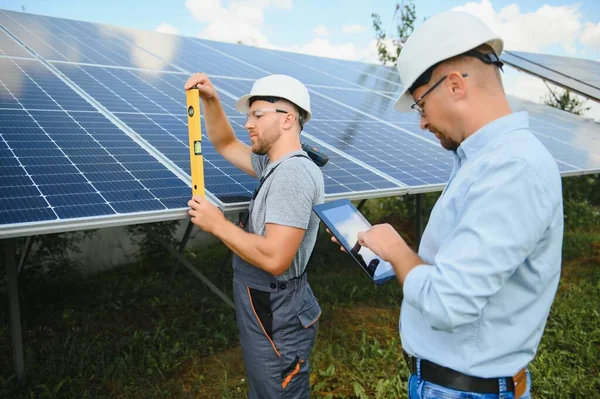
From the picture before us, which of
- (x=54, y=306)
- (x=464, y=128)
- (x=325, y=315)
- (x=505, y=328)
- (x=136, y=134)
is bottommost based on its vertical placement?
(x=54, y=306)

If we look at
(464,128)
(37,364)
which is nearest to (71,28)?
(37,364)

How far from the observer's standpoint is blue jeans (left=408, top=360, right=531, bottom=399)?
6.11ft

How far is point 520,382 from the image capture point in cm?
195

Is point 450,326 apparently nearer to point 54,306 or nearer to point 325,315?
point 325,315

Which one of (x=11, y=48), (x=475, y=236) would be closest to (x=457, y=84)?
(x=475, y=236)

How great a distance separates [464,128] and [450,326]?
2.16ft

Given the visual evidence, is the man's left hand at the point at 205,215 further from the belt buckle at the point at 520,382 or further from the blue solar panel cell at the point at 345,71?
the blue solar panel cell at the point at 345,71

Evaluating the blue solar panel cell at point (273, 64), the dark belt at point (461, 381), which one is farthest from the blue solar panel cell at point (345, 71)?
the dark belt at point (461, 381)

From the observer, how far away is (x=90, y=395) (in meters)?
4.50

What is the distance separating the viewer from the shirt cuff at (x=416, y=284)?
1654 millimetres

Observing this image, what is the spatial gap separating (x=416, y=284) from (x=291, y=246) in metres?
1.12

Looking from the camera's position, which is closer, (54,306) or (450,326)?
(450,326)

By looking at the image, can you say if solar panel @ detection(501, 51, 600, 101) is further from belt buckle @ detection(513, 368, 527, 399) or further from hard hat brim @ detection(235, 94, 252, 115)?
belt buckle @ detection(513, 368, 527, 399)

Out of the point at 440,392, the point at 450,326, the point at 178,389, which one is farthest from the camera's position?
the point at 178,389
